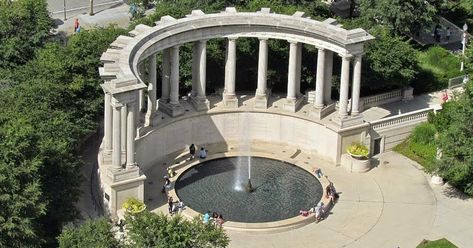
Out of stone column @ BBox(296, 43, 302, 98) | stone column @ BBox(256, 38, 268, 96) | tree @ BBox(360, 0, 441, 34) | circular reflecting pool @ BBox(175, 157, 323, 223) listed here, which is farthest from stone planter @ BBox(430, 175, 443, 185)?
tree @ BBox(360, 0, 441, 34)

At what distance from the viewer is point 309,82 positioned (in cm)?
9394

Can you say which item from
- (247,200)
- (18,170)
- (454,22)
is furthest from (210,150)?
(454,22)

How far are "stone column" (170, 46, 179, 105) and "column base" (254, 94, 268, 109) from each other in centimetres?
763

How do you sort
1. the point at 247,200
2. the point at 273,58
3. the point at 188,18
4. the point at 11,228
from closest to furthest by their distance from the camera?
the point at 11,228, the point at 247,200, the point at 188,18, the point at 273,58

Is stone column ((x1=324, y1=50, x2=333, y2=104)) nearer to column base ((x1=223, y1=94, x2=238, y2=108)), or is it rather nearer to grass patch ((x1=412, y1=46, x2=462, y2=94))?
column base ((x1=223, y1=94, x2=238, y2=108))

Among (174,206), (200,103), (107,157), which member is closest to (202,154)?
(200,103)

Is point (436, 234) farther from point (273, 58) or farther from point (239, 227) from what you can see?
point (273, 58)

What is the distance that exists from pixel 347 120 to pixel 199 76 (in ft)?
43.3

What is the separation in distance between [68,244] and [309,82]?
124 feet

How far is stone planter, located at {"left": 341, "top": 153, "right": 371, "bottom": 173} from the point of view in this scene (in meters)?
85.1

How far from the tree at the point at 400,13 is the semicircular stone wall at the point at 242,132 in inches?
889

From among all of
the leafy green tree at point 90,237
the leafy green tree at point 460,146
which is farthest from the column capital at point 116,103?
the leafy green tree at point 460,146

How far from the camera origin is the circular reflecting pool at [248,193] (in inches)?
3031

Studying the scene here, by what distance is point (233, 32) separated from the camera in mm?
87000
